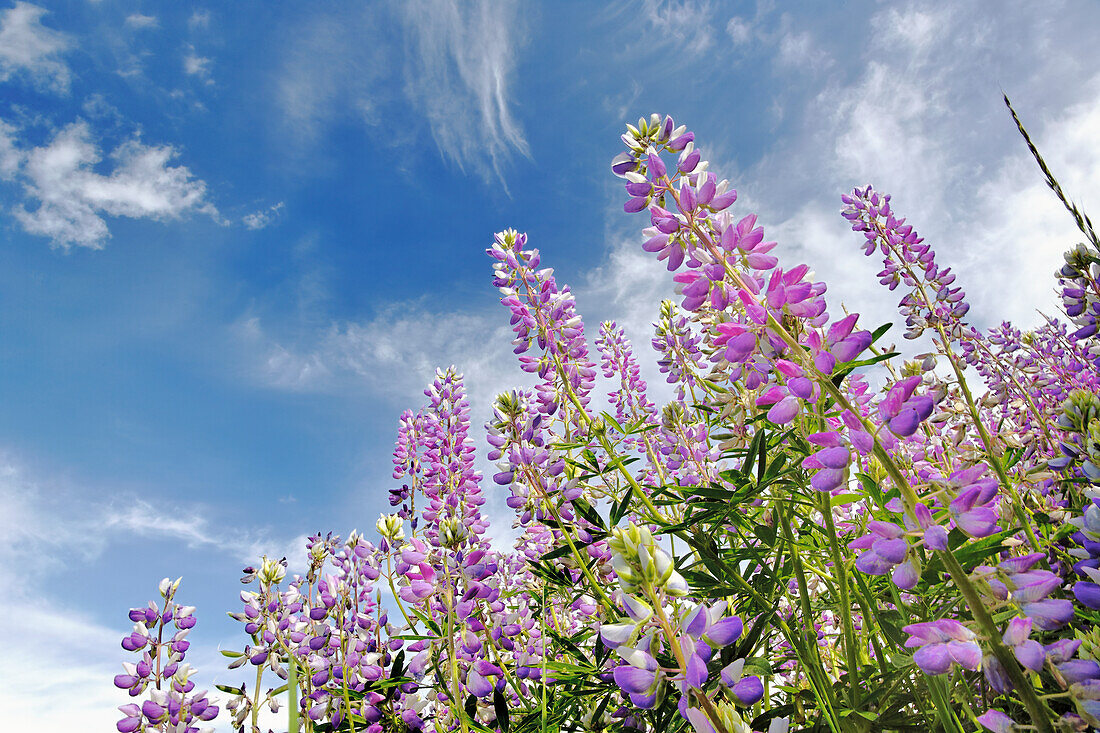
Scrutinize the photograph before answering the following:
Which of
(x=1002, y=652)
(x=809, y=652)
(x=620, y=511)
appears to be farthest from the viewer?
(x=620, y=511)

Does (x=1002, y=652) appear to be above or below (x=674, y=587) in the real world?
below

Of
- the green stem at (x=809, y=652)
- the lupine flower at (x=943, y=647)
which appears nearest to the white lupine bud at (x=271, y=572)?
the green stem at (x=809, y=652)

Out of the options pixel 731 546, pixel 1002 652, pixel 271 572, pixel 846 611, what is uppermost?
pixel 271 572

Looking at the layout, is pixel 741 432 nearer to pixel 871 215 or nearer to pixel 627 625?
pixel 627 625

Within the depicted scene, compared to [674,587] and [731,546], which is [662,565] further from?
[731,546]

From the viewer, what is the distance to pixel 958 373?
278 cm

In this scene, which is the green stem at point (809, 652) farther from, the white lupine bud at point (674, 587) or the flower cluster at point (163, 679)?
the flower cluster at point (163, 679)

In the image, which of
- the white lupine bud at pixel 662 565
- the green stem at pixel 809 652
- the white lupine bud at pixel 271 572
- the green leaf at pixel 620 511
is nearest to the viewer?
the white lupine bud at pixel 662 565

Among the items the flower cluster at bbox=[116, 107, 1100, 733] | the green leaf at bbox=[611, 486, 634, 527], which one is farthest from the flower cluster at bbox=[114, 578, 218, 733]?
the green leaf at bbox=[611, 486, 634, 527]

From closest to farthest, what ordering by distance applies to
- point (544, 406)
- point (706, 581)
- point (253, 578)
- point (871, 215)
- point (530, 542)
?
point (706, 581) < point (544, 406) < point (253, 578) < point (530, 542) < point (871, 215)

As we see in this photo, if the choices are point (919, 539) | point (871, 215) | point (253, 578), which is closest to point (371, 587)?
point (253, 578)

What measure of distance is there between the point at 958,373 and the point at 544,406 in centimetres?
198

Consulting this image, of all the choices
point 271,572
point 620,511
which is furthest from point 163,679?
point 620,511

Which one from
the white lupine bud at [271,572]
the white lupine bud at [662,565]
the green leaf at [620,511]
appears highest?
the white lupine bud at [271,572]
